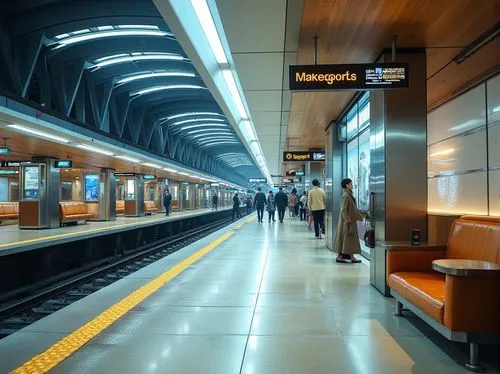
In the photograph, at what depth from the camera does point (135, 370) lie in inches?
117

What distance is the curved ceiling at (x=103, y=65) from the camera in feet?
29.9

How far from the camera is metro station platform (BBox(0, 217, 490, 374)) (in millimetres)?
3064

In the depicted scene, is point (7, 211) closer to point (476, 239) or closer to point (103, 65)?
point (103, 65)

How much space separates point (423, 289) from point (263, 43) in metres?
3.45

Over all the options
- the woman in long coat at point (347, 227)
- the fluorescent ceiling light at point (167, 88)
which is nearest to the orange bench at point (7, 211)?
the fluorescent ceiling light at point (167, 88)

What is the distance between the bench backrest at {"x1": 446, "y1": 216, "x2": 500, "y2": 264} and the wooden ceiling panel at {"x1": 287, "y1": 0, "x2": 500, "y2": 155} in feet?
6.81

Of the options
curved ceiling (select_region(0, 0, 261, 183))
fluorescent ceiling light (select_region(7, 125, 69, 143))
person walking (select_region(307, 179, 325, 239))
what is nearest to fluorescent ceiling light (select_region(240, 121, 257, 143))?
curved ceiling (select_region(0, 0, 261, 183))

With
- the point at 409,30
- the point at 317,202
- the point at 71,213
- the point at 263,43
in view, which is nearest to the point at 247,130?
the point at 317,202

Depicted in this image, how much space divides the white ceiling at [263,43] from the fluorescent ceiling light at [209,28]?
1.50ft

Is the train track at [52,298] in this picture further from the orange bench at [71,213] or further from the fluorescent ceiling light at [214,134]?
the fluorescent ceiling light at [214,134]

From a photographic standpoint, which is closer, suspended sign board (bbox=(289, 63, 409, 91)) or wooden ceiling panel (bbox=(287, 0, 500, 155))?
wooden ceiling panel (bbox=(287, 0, 500, 155))

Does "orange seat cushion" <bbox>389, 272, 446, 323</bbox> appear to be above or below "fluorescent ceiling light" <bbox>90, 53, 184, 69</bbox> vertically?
below

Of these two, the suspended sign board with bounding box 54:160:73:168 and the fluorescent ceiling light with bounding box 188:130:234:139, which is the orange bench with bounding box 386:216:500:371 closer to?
the suspended sign board with bounding box 54:160:73:168

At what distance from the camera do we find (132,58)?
12281 millimetres
